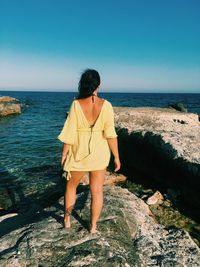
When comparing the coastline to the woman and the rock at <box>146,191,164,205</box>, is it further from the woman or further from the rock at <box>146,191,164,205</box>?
the woman

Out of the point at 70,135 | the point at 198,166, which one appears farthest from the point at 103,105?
the point at 198,166

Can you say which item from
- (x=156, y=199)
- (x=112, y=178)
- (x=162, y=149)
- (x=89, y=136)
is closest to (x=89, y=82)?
(x=89, y=136)

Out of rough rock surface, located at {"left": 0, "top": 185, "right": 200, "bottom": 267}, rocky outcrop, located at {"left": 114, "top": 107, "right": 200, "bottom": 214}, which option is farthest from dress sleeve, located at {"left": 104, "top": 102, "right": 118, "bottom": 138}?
rocky outcrop, located at {"left": 114, "top": 107, "right": 200, "bottom": 214}

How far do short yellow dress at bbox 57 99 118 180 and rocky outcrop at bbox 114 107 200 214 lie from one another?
4823 millimetres

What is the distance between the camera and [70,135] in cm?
501

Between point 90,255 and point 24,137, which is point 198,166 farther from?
point 24,137

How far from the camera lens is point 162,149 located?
10602 millimetres

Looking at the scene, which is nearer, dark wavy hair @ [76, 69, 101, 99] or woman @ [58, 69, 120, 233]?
dark wavy hair @ [76, 69, 101, 99]

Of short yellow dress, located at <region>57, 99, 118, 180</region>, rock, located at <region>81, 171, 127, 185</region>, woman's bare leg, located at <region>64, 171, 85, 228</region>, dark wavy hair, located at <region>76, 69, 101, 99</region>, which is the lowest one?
rock, located at <region>81, 171, 127, 185</region>

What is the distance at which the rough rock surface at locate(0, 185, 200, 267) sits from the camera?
15.8 feet

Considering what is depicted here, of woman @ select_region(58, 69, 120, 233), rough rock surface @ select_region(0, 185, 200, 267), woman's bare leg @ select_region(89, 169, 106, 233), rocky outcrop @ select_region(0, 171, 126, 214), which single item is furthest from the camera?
rocky outcrop @ select_region(0, 171, 126, 214)

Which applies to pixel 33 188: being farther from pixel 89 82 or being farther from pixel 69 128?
Result: pixel 89 82

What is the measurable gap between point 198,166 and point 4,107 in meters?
39.7

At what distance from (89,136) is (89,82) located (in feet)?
2.84
